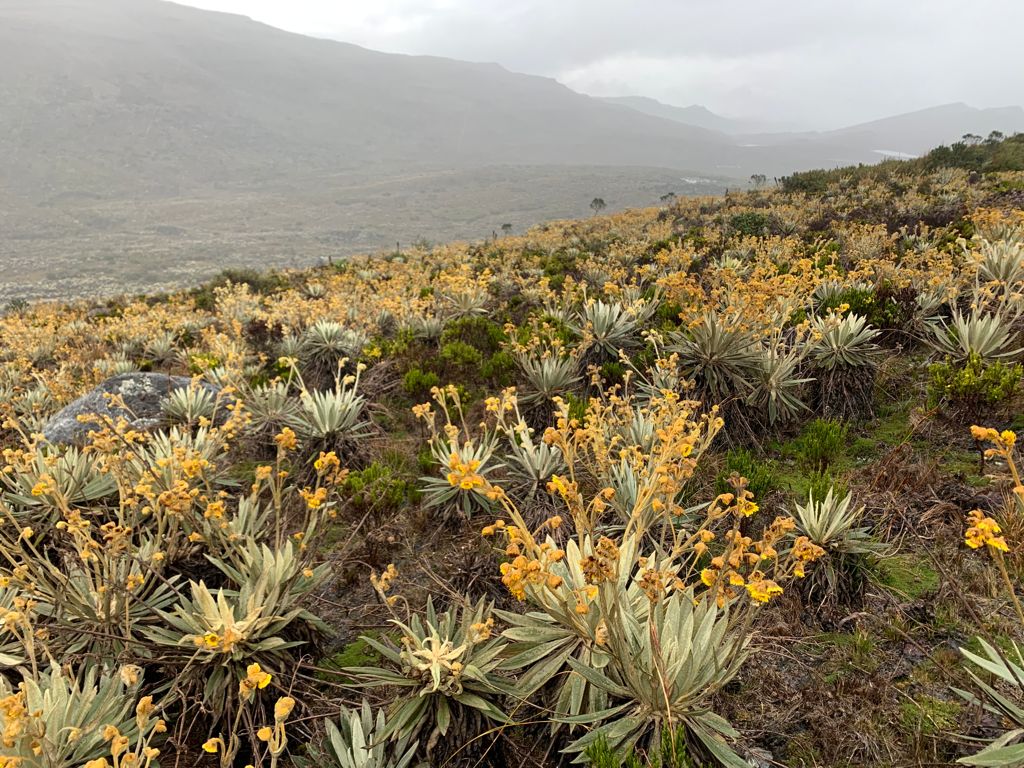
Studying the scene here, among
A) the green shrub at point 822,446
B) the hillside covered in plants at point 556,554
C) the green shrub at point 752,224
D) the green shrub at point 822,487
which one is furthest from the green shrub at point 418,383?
the green shrub at point 752,224

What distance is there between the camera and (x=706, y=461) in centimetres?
450

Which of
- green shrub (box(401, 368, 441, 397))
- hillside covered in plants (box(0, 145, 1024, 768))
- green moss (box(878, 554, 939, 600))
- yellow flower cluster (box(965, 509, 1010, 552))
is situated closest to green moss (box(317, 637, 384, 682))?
hillside covered in plants (box(0, 145, 1024, 768))

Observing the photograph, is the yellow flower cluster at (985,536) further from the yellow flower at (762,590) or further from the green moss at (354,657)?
the green moss at (354,657)

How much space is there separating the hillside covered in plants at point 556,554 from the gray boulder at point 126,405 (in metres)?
0.04

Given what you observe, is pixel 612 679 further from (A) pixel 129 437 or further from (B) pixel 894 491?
(A) pixel 129 437

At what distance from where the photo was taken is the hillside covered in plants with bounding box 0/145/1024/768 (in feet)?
6.84

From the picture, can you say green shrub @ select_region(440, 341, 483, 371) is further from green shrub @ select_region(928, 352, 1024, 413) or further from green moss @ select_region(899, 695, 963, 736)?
green moss @ select_region(899, 695, 963, 736)

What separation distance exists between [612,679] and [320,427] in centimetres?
385

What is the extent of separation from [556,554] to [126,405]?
229 inches

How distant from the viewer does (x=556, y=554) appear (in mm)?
1846

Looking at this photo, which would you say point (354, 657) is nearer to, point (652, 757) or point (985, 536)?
point (652, 757)

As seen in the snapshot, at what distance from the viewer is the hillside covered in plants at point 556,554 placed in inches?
82.0

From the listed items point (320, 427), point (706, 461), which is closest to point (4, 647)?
point (320, 427)

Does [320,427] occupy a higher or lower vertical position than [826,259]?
lower
